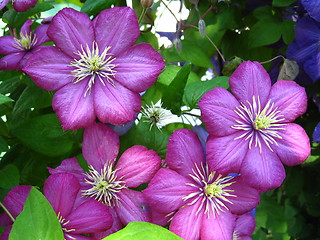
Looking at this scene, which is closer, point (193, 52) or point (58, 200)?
point (58, 200)

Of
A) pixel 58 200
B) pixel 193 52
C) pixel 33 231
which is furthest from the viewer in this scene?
pixel 193 52

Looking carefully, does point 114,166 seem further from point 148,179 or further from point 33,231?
point 33,231

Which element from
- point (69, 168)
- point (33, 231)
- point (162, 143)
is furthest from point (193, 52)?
point (33, 231)

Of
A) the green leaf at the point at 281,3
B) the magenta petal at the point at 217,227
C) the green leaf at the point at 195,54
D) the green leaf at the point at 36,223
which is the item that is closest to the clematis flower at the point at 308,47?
the green leaf at the point at 281,3

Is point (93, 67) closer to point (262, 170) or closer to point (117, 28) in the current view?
point (117, 28)

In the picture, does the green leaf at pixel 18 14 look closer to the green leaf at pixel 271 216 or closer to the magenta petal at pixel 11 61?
the magenta petal at pixel 11 61

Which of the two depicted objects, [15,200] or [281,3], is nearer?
[15,200]

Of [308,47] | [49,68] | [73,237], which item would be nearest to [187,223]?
[73,237]
